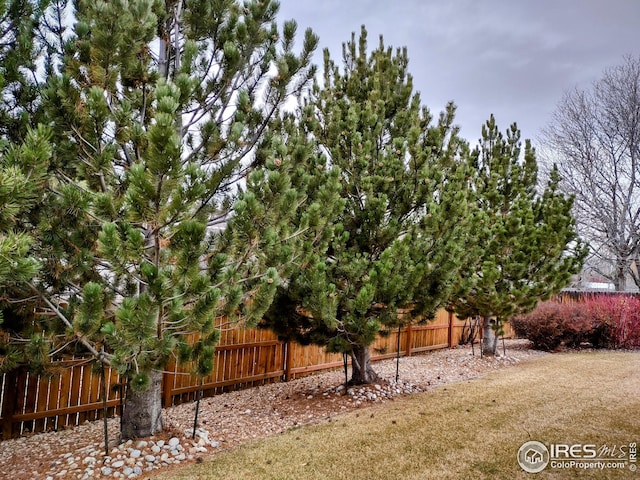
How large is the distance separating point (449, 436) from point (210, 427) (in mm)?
2677

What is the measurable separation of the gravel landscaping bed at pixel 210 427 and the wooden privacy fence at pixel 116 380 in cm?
18

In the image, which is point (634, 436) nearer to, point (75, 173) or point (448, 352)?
point (75, 173)

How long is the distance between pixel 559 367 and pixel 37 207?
9.44 meters

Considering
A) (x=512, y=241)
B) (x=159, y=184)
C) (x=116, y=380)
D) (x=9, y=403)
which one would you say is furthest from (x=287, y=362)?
(x=159, y=184)

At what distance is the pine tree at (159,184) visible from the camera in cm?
284

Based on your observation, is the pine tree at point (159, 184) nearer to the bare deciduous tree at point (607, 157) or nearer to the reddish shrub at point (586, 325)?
the reddish shrub at point (586, 325)

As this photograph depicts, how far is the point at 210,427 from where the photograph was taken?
189 inches

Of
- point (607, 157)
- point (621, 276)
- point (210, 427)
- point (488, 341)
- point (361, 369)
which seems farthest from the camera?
point (621, 276)

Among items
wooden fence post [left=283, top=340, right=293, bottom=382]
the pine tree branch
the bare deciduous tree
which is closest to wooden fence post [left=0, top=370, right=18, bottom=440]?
the pine tree branch

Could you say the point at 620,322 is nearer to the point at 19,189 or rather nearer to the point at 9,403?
the point at 9,403

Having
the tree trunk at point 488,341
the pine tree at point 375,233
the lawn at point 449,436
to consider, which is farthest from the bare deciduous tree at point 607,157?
the pine tree at point 375,233

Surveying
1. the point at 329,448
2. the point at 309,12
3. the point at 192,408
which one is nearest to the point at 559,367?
the point at 329,448

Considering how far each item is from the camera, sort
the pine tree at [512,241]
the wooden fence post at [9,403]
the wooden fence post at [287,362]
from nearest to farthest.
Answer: the wooden fence post at [9,403] < the wooden fence post at [287,362] < the pine tree at [512,241]

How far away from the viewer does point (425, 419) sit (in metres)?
4.87
